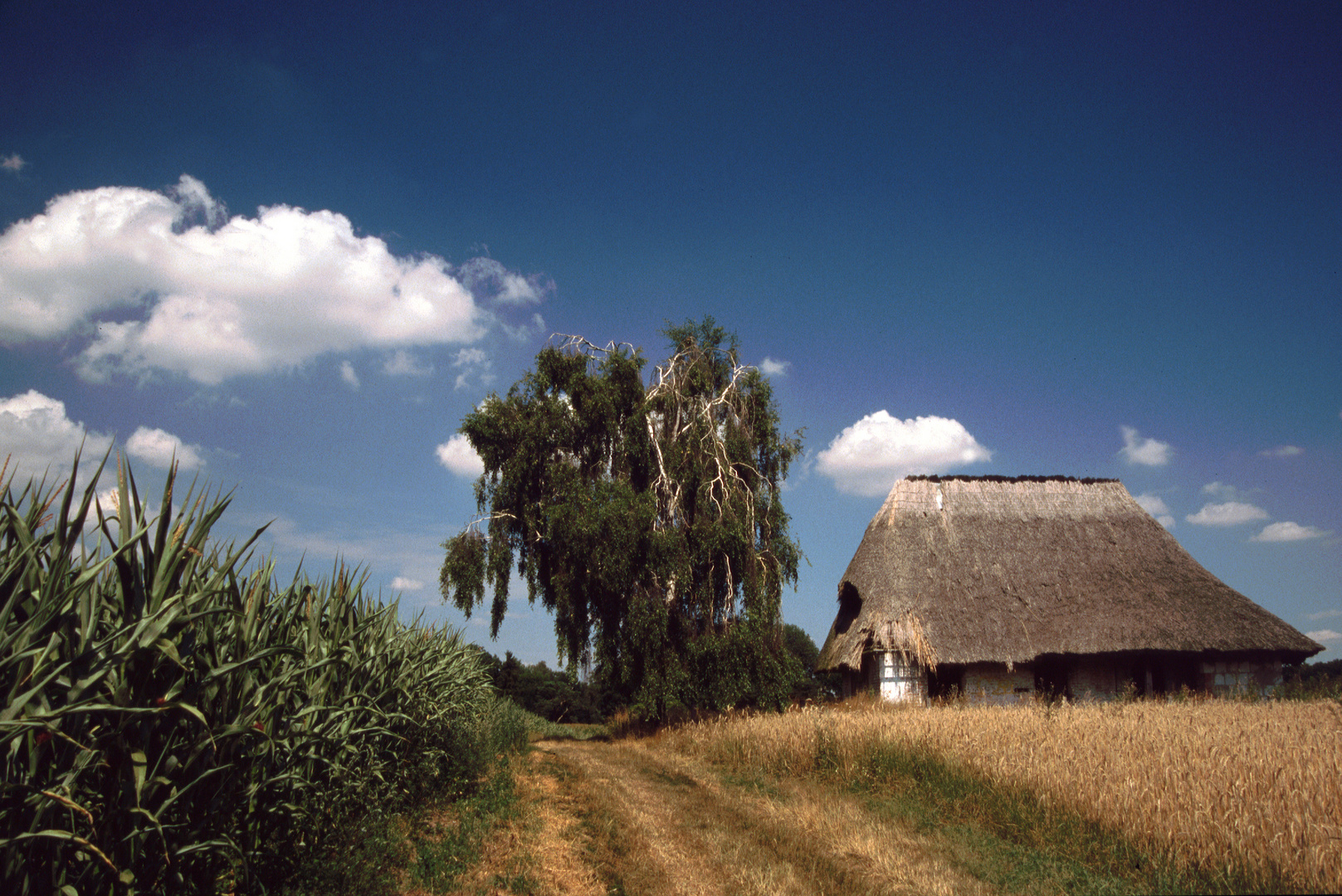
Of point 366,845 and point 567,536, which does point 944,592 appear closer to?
point 567,536

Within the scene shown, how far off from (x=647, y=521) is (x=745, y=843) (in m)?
10.7

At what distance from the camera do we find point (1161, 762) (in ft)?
23.9

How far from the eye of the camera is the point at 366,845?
17.1 feet

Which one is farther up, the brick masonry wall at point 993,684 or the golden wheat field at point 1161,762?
the golden wheat field at point 1161,762

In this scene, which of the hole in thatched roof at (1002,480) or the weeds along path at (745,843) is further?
the hole in thatched roof at (1002,480)

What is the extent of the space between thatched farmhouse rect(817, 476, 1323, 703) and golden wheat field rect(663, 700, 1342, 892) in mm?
6119

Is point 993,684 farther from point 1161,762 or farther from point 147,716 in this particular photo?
point 147,716

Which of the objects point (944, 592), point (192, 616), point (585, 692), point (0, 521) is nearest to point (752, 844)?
point (192, 616)

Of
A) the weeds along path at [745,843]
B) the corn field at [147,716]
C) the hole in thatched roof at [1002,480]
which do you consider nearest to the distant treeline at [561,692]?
the hole in thatched roof at [1002,480]

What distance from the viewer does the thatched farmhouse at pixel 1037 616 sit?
66.2ft

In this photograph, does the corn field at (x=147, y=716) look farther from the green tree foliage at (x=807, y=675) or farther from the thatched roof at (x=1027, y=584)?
the thatched roof at (x=1027, y=584)

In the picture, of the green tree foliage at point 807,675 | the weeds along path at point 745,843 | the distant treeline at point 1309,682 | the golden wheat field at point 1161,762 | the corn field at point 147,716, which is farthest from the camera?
the green tree foliage at point 807,675

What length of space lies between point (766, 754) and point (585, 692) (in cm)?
2972

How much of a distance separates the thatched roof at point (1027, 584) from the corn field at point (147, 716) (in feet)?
60.1
